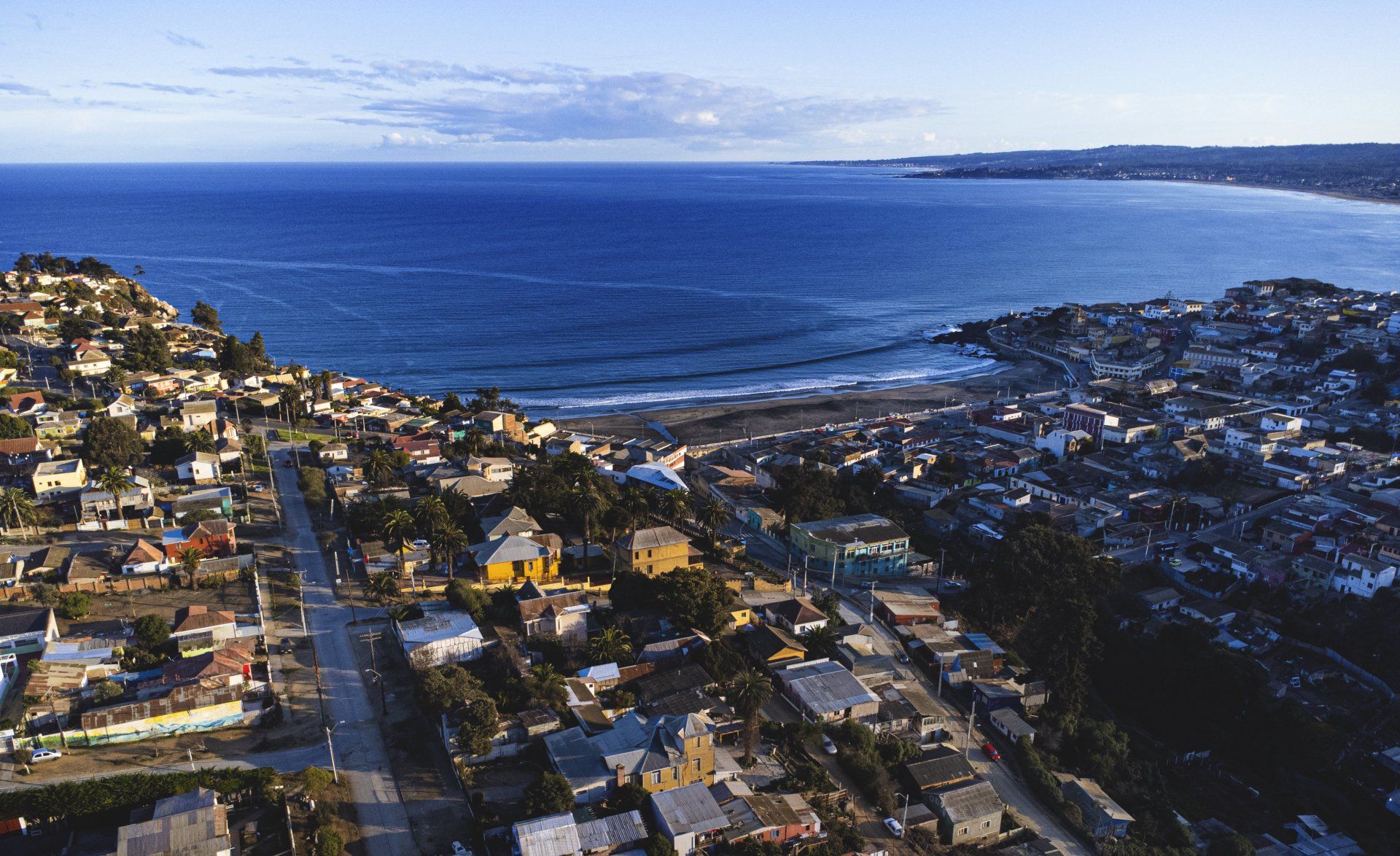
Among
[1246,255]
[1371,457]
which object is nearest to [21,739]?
[1371,457]

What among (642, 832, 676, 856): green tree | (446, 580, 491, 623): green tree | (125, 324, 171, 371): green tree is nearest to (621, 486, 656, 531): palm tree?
(446, 580, 491, 623): green tree

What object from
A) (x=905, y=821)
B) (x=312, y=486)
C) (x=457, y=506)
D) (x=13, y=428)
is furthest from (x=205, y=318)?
(x=905, y=821)

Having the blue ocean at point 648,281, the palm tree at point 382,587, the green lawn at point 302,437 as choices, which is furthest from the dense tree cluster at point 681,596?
the blue ocean at point 648,281

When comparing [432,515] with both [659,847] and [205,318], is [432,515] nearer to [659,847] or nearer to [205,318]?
[659,847]

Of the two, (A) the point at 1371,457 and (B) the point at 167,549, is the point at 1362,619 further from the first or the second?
(B) the point at 167,549

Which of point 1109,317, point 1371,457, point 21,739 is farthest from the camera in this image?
point 1109,317

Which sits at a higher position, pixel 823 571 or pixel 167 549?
pixel 167 549
